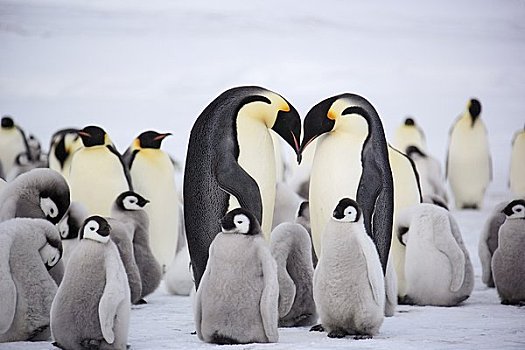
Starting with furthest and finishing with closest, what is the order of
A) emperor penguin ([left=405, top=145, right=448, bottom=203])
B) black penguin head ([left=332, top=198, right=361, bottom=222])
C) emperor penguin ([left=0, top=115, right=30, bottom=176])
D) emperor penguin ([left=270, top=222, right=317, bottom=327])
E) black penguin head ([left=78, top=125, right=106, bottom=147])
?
emperor penguin ([left=0, top=115, right=30, bottom=176]) → emperor penguin ([left=405, top=145, right=448, bottom=203]) → black penguin head ([left=78, top=125, right=106, bottom=147]) → emperor penguin ([left=270, top=222, right=317, bottom=327]) → black penguin head ([left=332, top=198, right=361, bottom=222])

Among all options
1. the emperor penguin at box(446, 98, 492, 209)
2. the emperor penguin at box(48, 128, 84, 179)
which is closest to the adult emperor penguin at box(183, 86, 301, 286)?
the emperor penguin at box(48, 128, 84, 179)

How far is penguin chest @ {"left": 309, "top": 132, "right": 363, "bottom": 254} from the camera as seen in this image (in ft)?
13.2

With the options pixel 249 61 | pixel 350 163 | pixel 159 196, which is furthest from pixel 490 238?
pixel 249 61

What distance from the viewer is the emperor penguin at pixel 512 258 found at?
423cm

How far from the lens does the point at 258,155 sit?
3934 mm

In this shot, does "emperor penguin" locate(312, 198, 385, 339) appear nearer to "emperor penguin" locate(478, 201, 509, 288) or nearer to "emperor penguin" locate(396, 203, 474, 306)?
"emperor penguin" locate(396, 203, 474, 306)

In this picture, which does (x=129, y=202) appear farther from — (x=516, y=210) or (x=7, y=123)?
(x=7, y=123)

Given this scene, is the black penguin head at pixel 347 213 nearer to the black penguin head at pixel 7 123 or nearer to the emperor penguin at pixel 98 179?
the emperor penguin at pixel 98 179

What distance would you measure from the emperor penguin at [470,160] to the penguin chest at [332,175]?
4842 mm

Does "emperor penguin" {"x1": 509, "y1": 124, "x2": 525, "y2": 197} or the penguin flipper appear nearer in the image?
the penguin flipper

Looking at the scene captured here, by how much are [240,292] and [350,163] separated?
38.2 inches

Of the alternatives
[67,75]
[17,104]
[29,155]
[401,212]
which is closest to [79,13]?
[17,104]

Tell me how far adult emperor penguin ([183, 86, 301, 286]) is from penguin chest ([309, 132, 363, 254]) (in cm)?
13

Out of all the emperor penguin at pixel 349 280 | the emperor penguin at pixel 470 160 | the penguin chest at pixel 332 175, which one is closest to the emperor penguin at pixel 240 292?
the emperor penguin at pixel 349 280
